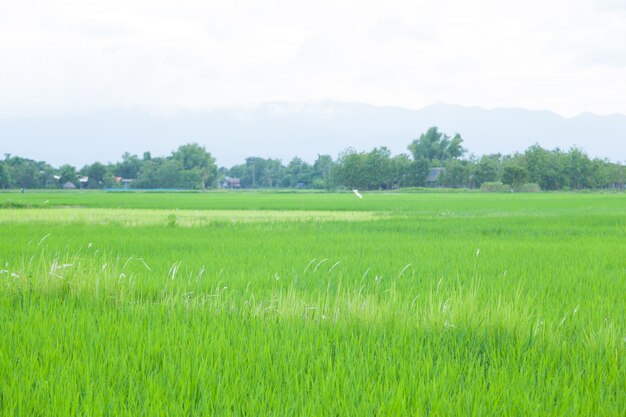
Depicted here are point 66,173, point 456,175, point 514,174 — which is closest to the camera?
point 514,174

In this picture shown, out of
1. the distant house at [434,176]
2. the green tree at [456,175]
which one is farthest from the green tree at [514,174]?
the distant house at [434,176]

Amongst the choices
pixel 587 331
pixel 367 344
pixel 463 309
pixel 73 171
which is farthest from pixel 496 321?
pixel 73 171

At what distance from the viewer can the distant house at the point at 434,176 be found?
283ft

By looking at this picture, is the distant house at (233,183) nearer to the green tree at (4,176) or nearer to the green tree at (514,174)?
the green tree at (4,176)

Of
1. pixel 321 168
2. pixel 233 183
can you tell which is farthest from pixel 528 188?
pixel 233 183

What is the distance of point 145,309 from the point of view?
3.48 m

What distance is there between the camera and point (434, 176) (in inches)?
3787

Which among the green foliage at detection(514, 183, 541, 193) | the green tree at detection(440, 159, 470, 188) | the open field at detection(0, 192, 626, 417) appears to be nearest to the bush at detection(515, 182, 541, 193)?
the green foliage at detection(514, 183, 541, 193)

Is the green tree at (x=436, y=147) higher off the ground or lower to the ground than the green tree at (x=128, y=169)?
higher

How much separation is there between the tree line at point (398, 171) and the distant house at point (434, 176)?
0.25 ft

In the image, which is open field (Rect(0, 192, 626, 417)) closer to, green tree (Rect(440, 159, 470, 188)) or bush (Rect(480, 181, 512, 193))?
bush (Rect(480, 181, 512, 193))

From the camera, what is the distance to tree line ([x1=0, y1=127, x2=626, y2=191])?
80312 millimetres

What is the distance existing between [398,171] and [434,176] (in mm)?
12928

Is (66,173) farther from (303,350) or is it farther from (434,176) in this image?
(303,350)
